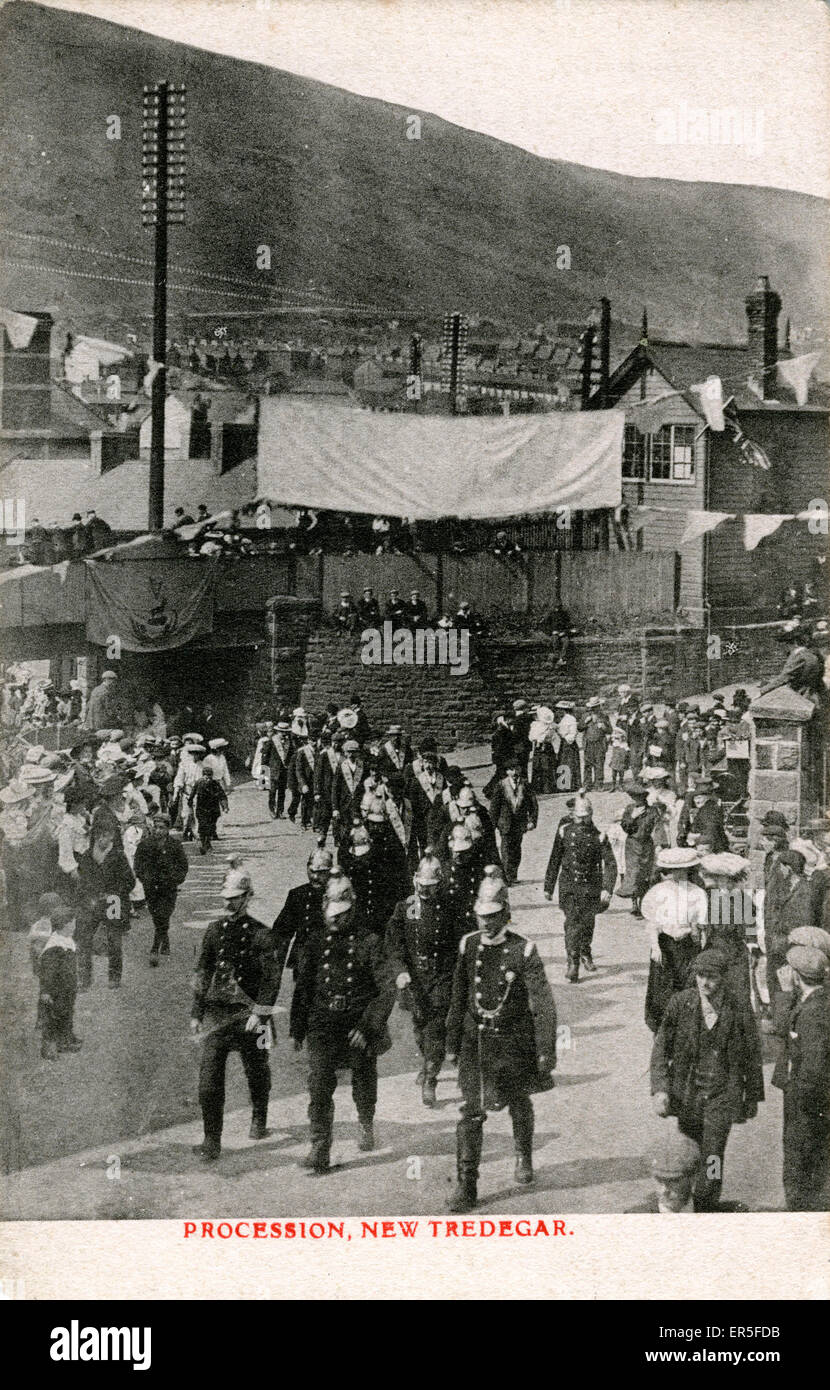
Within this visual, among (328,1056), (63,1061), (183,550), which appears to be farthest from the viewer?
(183,550)

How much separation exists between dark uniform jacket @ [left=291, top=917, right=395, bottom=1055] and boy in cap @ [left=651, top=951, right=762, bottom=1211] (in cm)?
173

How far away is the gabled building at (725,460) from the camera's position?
11.8m

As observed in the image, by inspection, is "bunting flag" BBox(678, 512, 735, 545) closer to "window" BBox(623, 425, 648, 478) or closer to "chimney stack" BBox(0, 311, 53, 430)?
"window" BBox(623, 425, 648, 478)

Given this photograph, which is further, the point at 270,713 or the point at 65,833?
the point at 270,713

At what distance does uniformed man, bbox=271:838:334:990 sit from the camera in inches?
414

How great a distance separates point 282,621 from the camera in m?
12.0

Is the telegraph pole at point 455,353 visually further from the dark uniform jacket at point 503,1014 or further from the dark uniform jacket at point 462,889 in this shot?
the dark uniform jacket at point 503,1014

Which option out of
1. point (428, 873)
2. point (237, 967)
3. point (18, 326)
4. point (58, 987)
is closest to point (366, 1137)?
point (237, 967)

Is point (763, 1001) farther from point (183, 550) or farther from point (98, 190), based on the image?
point (98, 190)

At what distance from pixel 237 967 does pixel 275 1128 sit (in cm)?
115

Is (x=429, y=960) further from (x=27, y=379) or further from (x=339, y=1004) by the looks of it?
(x=27, y=379)

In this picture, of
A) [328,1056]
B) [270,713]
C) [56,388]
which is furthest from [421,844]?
[56,388]

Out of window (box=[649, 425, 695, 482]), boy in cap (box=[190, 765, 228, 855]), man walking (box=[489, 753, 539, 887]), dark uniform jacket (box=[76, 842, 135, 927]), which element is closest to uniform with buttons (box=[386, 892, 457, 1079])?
man walking (box=[489, 753, 539, 887])

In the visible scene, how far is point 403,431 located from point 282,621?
165cm
